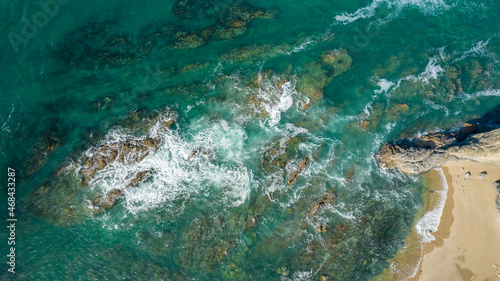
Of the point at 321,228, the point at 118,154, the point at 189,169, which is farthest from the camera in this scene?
the point at 189,169

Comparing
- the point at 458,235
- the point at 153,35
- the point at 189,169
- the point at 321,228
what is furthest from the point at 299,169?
the point at 153,35

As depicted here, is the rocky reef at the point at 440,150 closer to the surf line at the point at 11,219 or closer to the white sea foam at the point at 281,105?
the white sea foam at the point at 281,105

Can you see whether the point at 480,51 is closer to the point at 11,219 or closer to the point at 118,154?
the point at 118,154

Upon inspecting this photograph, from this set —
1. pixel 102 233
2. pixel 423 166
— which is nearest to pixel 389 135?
pixel 423 166

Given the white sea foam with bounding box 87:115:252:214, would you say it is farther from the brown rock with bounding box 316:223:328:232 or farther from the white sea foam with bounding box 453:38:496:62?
the white sea foam with bounding box 453:38:496:62

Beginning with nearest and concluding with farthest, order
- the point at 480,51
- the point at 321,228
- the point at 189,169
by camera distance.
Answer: the point at 321,228, the point at 189,169, the point at 480,51

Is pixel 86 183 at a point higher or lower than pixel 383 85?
higher

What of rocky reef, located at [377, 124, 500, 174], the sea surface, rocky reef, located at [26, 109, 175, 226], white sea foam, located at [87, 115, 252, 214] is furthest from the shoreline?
rocky reef, located at [26, 109, 175, 226]
